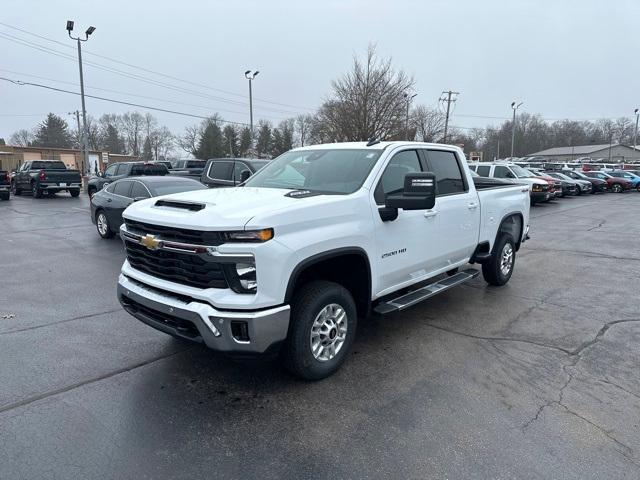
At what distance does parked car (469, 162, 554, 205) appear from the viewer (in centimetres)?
1897

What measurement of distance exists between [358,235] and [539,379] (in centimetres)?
204

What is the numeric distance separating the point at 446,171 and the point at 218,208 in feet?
10.2

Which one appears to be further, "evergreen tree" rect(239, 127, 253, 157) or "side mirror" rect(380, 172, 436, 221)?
"evergreen tree" rect(239, 127, 253, 157)

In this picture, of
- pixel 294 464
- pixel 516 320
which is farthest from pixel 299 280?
pixel 516 320

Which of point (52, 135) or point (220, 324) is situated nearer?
point (220, 324)

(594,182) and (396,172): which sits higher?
(396,172)

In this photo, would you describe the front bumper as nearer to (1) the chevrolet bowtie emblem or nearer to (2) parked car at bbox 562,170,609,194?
(1) the chevrolet bowtie emblem

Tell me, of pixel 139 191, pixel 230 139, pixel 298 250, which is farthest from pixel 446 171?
pixel 230 139

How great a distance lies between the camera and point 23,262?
838cm

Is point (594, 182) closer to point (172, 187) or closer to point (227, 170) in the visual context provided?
point (227, 170)

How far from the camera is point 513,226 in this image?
682 centimetres

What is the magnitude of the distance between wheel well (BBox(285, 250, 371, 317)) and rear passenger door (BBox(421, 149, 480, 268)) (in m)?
1.25

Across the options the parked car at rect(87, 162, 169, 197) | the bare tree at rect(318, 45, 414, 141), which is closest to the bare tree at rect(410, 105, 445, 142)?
the bare tree at rect(318, 45, 414, 141)

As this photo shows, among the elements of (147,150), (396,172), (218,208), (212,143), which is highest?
(147,150)
